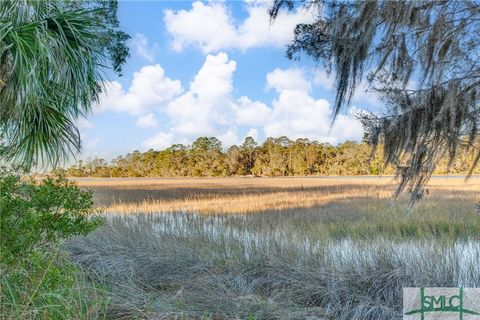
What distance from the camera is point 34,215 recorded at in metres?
2.71

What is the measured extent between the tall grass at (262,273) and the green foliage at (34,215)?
666 millimetres

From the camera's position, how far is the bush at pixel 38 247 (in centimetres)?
239

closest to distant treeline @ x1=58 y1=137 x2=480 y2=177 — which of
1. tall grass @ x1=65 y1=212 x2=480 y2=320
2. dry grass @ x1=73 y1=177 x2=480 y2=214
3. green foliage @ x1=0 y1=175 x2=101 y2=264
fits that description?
dry grass @ x1=73 y1=177 x2=480 y2=214

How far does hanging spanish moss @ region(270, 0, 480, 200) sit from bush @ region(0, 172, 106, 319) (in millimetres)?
2484

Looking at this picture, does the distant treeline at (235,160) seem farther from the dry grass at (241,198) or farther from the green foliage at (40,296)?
the green foliage at (40,296)

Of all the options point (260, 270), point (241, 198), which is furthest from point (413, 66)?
point (241, 198)

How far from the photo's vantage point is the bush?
2.39 meters

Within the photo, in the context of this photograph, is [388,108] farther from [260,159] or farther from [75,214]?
[260,159]

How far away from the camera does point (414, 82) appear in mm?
4215

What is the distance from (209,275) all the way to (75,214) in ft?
5.08

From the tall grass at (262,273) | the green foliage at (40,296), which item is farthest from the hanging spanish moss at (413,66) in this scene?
the green foliage at (40,296)

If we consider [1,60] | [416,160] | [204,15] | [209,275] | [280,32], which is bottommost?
[209,275]

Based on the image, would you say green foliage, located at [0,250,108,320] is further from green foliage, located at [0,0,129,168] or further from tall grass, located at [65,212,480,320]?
green foliage, located at [0,0,129,168]

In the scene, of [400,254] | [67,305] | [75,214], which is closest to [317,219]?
[400,254]
